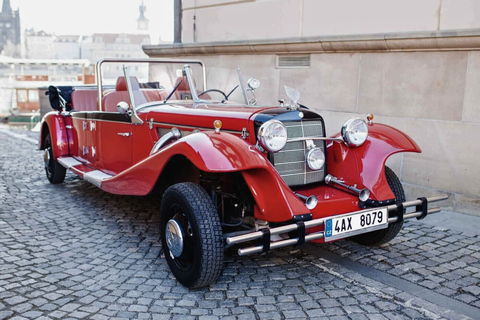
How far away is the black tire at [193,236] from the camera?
3.03 meters

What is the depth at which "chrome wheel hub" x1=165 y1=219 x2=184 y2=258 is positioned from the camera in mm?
3266

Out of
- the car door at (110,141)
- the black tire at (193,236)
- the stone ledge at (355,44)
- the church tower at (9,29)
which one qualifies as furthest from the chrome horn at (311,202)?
the church tower at (9,29)

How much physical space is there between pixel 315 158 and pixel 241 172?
2.49 feet

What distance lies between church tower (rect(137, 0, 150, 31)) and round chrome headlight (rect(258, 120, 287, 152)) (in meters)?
126

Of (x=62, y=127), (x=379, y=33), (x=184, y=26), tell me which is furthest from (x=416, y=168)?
(x=184, y=26)

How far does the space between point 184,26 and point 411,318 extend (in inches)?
307

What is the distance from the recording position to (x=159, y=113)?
440cm

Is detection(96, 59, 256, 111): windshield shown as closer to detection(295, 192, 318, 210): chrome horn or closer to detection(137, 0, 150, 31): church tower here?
detection(295, 192, 318, 210): chrome horn

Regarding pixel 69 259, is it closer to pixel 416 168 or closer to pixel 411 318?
pixel 411 318

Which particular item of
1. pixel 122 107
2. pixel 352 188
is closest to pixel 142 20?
pixel 122 107

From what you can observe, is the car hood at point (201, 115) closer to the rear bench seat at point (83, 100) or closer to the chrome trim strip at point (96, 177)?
the chrome trim strip at point (96, 177)

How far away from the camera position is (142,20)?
126062mm

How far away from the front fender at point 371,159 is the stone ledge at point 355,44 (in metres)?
1.87

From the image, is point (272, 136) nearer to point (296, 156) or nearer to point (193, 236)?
point (296, 156)
